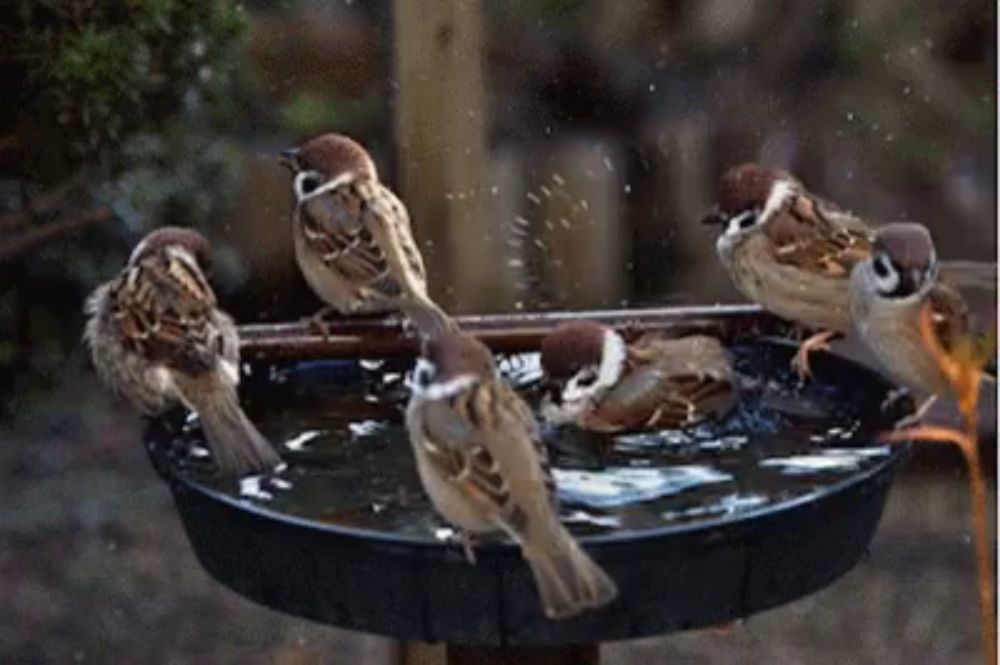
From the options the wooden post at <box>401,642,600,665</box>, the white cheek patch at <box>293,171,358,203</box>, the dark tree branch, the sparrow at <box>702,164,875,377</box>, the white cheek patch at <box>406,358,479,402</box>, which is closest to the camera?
the white cheek patch at <box>406,358,479,402</box>

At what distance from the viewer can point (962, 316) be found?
2.30 m

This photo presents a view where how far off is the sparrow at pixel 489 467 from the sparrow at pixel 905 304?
1.99 ft

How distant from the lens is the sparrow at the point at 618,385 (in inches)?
85.4

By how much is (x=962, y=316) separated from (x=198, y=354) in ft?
2.84

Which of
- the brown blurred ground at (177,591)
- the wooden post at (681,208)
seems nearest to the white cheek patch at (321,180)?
the brown blurred ground at (177,591)

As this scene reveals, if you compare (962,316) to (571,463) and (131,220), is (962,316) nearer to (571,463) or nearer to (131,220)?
(571,463)

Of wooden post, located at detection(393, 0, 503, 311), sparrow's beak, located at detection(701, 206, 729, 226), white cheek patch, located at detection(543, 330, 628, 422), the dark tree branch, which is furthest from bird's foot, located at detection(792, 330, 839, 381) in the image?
the dark tree branch

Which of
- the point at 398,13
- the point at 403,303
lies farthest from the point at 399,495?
the point at 398,13

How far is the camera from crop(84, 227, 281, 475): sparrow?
2.31 metres

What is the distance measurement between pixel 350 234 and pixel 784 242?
57 cm

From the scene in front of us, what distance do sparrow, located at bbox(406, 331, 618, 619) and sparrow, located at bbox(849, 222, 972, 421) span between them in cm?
61

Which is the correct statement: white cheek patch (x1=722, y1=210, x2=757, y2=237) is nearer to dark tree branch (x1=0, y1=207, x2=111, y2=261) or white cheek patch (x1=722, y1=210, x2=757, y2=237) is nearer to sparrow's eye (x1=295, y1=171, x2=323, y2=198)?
sparrow's eye (x1=295, y1=171, x2=323, y2=198)

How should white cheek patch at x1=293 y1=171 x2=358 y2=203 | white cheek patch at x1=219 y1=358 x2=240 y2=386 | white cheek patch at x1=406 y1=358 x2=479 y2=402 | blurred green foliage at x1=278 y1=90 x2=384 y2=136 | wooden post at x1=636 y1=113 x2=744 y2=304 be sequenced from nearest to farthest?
white cheek patch at x1=406 y1=358 x2=479 y2=402 → white cheek patch at x1=219 y1=358 x2=240 y2=386 → white cheek patch at x1=293 y1=171 x2=358 y2=203 → blurred green foliage at x1=278 y1=90 x2=384 y2=136 → wooden post at x1=636 y1=113 x2=744 y2=304

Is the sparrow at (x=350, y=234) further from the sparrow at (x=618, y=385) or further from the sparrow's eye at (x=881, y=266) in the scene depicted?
the sparrow's eye at (x=881, y=266)
